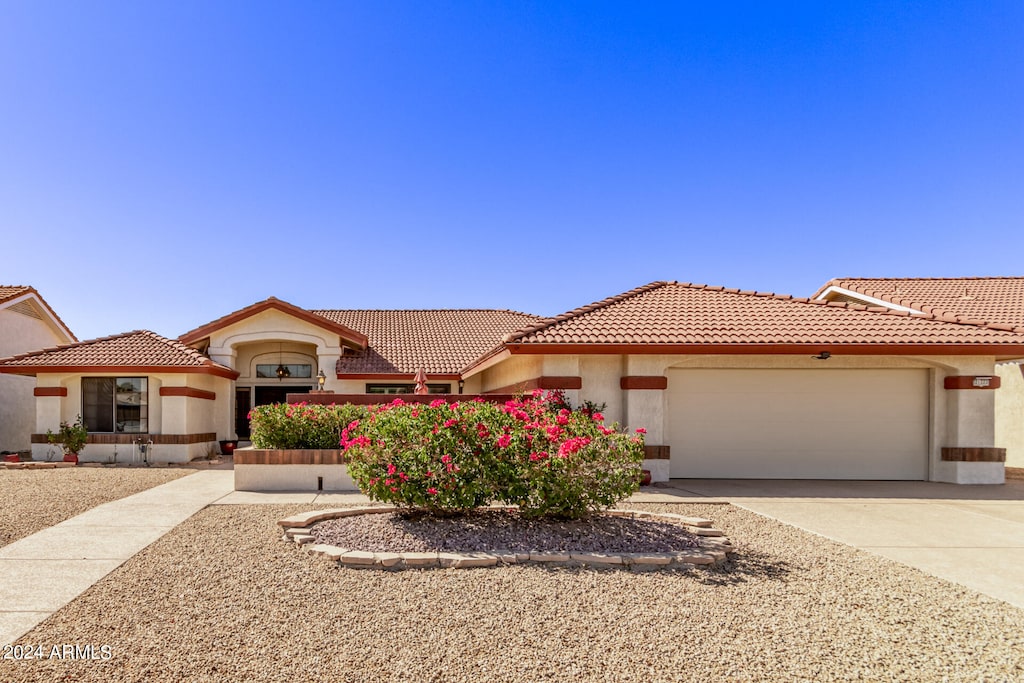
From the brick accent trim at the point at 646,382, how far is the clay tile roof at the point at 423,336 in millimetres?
8135

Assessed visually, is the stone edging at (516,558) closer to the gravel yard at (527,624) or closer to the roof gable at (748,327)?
the gravel yard at (527,624)

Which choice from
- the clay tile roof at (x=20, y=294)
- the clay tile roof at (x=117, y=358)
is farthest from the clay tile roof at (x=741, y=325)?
the clay tile roof at (x=20, y=294)

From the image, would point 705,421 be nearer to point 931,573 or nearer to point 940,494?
point 940,494

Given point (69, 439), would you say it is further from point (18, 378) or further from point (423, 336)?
point (423, 336)

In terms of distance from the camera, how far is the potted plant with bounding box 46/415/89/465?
1683cm

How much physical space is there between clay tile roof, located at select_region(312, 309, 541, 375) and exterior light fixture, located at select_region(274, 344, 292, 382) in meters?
2.21

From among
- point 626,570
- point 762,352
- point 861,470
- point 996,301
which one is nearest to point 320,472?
point 626,570

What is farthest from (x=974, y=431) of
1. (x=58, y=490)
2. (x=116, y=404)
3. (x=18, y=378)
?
(x=18, y=378)

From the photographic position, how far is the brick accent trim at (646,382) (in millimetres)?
12984

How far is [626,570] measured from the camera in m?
6.11

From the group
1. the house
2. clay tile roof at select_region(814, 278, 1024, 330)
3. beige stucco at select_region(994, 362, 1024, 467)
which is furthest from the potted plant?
beige stucco at select_region(994, 362, 1024, 467)

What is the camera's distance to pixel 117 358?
58.3 feet

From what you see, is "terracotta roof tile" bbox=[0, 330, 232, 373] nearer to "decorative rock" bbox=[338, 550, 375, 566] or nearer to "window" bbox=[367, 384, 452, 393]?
"window" bbox=[367, 384, 452, 393]

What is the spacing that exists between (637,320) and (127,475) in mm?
12707
